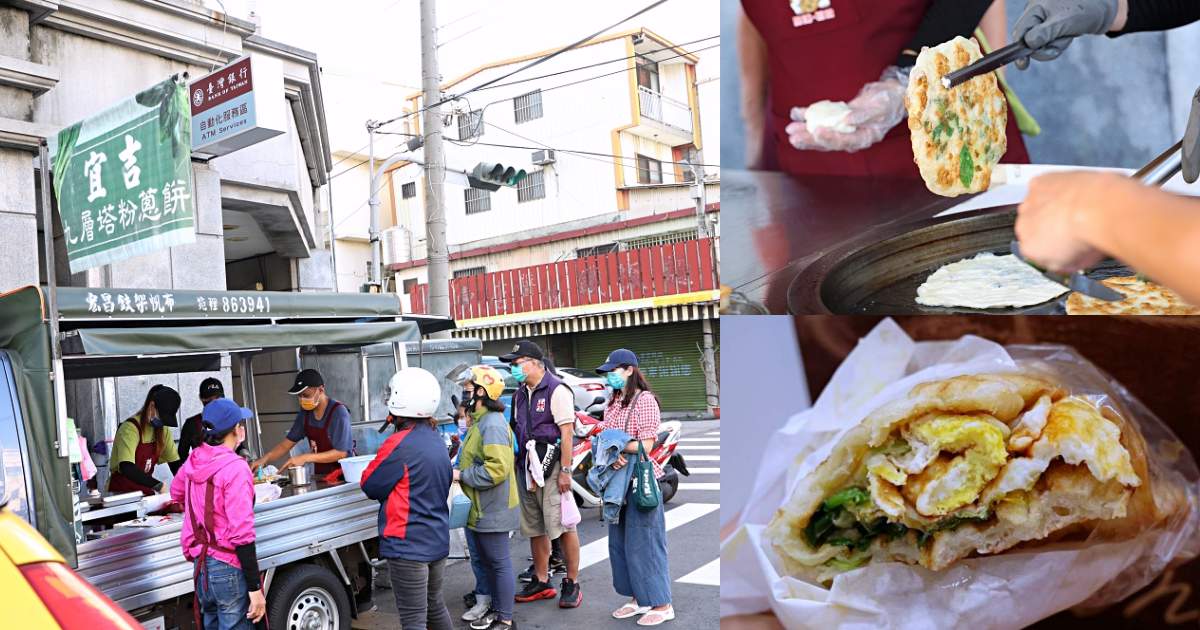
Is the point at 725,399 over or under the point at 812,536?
over

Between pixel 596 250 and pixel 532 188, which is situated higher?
pixel 532 188

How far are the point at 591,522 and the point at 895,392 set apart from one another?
8302 mm

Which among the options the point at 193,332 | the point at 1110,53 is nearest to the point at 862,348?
the point at 1110,53

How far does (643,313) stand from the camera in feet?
85.1

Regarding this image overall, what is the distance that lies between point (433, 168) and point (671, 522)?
552 centimetres

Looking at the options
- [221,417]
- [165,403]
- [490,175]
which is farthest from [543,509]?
[490,175]

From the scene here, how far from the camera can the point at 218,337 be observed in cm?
600

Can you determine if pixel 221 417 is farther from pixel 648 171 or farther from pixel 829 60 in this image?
pixel 648 171

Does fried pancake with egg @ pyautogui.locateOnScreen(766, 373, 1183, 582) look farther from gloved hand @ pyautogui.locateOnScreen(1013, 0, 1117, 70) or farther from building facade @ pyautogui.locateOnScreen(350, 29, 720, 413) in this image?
building facade @ pyautogui.locateOnScreen(350, 29, 720, 413)

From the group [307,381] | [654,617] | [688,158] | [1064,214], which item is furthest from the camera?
[688,158]

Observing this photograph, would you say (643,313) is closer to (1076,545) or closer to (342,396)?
(342,396)

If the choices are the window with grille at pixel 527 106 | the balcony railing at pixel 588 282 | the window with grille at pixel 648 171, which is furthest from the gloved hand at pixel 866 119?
the window with grille at pixel 527 106

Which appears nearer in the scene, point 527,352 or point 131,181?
point 527,352

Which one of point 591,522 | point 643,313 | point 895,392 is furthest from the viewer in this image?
point 643,313
